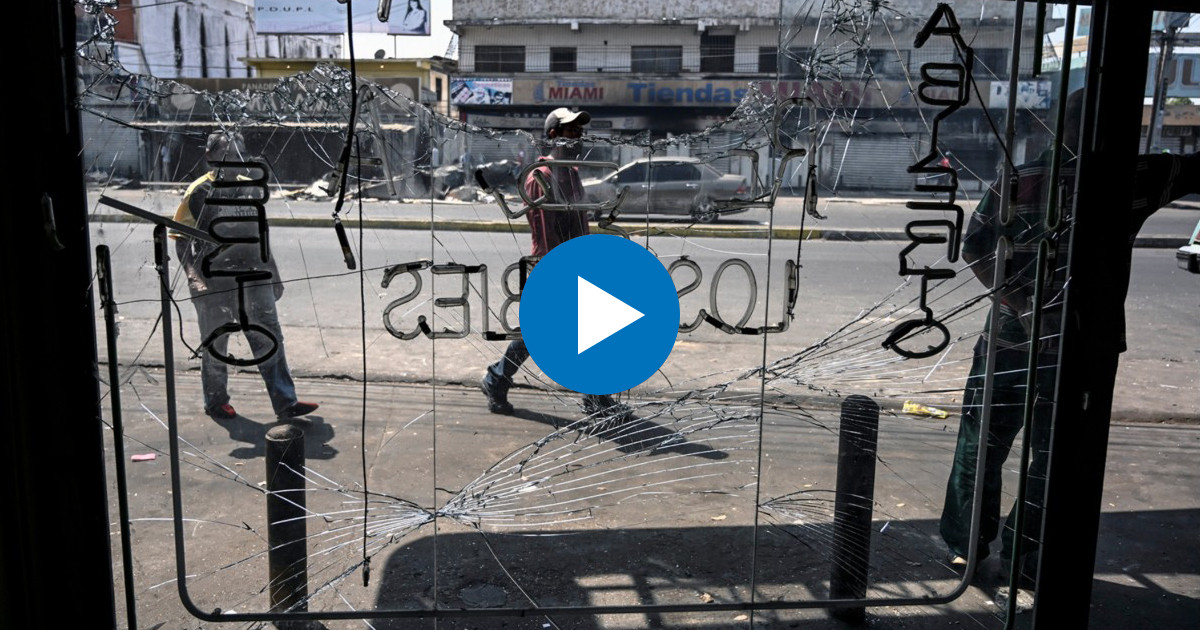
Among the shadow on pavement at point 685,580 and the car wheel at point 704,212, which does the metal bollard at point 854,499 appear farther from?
the car wheel at point 704,212

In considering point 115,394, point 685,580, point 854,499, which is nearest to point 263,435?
point 115,394

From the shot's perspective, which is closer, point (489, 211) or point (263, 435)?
point (489, 211)

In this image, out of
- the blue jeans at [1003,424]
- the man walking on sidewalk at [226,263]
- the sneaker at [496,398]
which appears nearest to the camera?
the man walking on sidewalk at [226,263]

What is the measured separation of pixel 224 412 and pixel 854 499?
2011 millimetres

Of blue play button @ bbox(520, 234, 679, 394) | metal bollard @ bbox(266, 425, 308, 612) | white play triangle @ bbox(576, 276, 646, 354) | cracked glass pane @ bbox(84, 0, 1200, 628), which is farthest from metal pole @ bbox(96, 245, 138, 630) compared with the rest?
white play triangle @ bbox(576, 276, 646, 354)

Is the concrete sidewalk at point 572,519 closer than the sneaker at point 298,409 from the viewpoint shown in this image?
Yes

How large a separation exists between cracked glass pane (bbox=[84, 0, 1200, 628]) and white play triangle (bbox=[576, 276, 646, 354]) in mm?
113

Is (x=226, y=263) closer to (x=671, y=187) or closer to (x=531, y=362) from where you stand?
(x=531, y=362)

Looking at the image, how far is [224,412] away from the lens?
2.89 metres

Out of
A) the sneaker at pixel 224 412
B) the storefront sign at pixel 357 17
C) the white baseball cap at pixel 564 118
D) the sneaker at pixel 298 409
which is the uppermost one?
the storefront sign at pixel 357 17

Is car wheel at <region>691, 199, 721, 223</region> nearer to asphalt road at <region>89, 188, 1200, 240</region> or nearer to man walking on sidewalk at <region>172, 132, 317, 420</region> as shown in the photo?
asphalt road at <region>89, 188, 1200, 240</region>

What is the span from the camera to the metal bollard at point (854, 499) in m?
2.86

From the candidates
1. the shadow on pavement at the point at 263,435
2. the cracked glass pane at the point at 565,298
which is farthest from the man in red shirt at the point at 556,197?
the shadow on pavement at the point at 263,435

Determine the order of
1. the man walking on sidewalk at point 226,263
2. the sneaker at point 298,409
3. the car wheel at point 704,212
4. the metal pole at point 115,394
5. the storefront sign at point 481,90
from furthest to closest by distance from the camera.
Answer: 1. the storefront sign at point 481,90
2. the sneaker at point 298,409
3. the car wheel at point 704,212
4. the man walking on sidewalk at point 226,263
5. the metal pole at point 115,394
